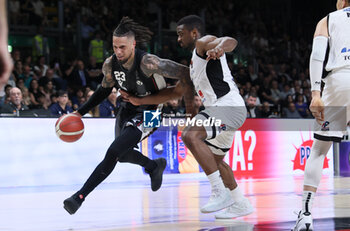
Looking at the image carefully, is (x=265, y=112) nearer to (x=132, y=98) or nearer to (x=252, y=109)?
(x=252, y=109)

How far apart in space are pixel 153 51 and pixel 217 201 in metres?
11.0

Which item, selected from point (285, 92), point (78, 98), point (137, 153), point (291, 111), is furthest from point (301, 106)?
point (137, 153)

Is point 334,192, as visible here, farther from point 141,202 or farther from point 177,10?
point 177,10

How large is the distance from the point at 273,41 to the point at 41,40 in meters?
9.33

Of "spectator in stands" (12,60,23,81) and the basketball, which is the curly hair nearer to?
the basketball

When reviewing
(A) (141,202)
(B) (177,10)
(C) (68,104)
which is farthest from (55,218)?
(B) (177,10)

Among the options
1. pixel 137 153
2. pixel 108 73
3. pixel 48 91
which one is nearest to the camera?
pixel 108 73

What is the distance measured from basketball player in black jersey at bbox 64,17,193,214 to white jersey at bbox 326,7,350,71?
1951mm

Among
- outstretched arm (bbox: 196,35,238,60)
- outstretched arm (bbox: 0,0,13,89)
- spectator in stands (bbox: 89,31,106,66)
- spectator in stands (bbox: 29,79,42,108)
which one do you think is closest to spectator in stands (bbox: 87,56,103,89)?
spectator in stands (bbox: 89,31,106,66)

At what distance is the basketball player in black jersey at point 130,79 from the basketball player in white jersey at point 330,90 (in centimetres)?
189

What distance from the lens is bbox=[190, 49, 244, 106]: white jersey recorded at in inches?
229

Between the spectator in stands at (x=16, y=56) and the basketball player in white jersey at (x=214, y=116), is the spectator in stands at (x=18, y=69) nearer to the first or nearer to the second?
the spectator in stands at (x=16, y=56)

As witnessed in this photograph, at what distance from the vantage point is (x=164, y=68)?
6.12 metres

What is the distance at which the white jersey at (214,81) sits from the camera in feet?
19.1
